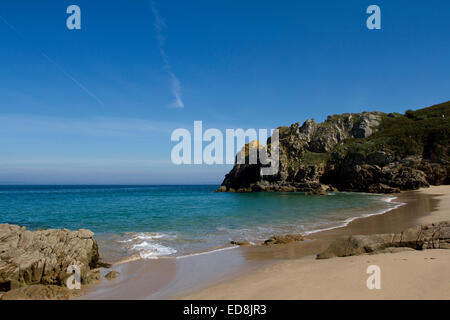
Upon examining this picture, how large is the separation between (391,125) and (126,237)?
97.8 meters

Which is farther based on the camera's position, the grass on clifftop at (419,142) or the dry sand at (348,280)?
the grass on clifftop at (419,142)

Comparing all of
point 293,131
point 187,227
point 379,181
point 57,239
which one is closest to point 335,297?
point 57,239

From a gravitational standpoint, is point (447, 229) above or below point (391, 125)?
below

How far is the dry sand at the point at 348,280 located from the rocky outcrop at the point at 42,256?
470cm

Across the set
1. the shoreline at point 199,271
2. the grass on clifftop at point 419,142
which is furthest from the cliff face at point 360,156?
the shoreline at point 199,271

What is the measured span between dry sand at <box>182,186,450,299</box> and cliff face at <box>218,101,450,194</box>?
2057 inches

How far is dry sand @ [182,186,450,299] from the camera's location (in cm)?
519

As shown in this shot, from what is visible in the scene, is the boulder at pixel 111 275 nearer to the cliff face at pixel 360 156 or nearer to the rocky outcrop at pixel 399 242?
the rocky outcrop at pixel 399 242

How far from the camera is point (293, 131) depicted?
320 feet

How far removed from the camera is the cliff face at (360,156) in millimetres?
57562

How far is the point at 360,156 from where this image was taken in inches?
2672

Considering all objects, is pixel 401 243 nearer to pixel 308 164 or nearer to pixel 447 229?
pixel 447 229

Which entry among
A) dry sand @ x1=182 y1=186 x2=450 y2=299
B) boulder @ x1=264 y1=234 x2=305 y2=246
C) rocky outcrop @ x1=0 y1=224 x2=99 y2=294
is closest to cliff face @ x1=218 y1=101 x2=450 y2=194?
boulder @ x1=264 y1=234 x2=305 y2=246

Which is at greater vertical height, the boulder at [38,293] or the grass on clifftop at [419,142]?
the grass on clifftop at [419,142]
